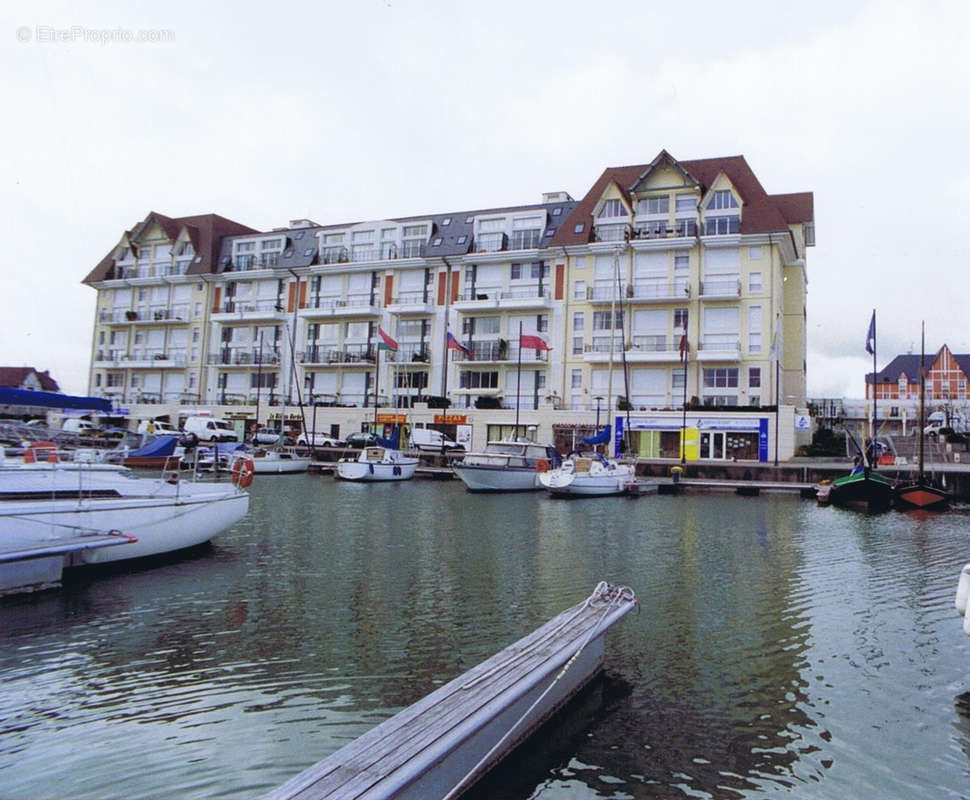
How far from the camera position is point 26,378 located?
306 ft

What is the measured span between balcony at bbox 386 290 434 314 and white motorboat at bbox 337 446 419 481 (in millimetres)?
20300

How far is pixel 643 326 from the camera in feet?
183

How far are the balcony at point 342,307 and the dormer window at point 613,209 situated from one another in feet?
68.2

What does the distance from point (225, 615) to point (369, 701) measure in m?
4.33

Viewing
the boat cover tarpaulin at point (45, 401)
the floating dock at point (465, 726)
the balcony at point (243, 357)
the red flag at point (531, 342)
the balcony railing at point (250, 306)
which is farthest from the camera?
the balcony railing at point (250, 306)

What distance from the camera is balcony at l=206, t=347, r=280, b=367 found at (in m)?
66.3

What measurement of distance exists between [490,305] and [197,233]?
109ft

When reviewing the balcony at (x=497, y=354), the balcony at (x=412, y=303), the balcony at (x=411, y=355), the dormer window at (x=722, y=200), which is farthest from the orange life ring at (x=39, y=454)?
the dormer window at (x=722, y=200)

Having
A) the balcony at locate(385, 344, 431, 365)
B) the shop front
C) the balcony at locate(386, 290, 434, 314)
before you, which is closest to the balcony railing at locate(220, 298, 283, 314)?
the balcony at locate(386, 290, 434, 314)

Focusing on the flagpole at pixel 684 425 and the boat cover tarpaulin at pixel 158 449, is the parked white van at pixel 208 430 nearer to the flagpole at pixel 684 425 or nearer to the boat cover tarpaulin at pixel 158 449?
the boat cover tarpaulin at pixel 158 449

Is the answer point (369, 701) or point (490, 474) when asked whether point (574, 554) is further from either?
point (490, 474)

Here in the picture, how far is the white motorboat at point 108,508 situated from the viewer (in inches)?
503

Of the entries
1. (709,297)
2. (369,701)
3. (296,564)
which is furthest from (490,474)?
(369,701)

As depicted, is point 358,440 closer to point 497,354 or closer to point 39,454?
point 497,354
